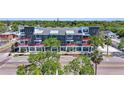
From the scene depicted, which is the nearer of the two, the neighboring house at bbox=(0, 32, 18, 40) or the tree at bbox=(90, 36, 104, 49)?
the tree at bbox=(90, 36, 104, 49)

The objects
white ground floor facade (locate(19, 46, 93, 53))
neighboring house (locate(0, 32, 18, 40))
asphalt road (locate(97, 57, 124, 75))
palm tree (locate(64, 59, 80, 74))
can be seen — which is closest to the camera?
palm tree (locate(64, 59, 80, 74))

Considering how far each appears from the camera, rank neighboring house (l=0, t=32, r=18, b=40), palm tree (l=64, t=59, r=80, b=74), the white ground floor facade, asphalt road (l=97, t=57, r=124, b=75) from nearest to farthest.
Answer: palm tree (l=64, t=59, r=80, b=74), asphalt road (l=97, t=57, r=124, b=75), the white ground floor facade, neighboring house (l=0, t=32, r=18, b=40)

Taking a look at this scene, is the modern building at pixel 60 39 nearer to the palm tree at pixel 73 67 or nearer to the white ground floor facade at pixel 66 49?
the white ground floor facade at pixel 66 49

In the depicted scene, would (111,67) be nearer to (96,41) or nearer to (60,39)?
(96,41)

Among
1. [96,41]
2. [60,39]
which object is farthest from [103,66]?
[60,39]

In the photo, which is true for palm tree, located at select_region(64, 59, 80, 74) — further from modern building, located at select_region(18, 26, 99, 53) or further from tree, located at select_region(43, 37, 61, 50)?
modern building, located at select_region(18, 26, 99, 53)

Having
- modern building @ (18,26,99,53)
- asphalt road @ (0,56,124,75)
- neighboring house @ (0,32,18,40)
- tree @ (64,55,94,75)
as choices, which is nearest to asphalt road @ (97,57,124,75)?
asphalt road @ (0,56,124,75)

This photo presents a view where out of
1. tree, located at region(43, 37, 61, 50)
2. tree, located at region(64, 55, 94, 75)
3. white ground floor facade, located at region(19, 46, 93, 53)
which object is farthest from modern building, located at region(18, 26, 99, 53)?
tree, located at region(64, 55, 94, 75)

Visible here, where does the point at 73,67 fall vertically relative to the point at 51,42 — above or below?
above

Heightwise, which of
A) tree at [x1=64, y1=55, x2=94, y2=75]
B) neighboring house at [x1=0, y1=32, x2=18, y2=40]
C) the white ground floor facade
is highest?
tree at [x1=64, y1=55, x2=94, y2=75]

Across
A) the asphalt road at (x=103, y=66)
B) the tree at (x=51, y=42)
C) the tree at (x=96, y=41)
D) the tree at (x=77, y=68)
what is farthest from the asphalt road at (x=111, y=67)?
the tree at (x=77, y=68)

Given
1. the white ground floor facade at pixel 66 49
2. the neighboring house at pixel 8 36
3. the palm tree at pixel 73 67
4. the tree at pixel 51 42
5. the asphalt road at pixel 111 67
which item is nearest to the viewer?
the palm tree at pixel 73 67

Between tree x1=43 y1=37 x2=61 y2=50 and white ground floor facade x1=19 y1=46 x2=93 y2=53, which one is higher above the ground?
tree x1=43 y1=37 x2=61 y2=50
